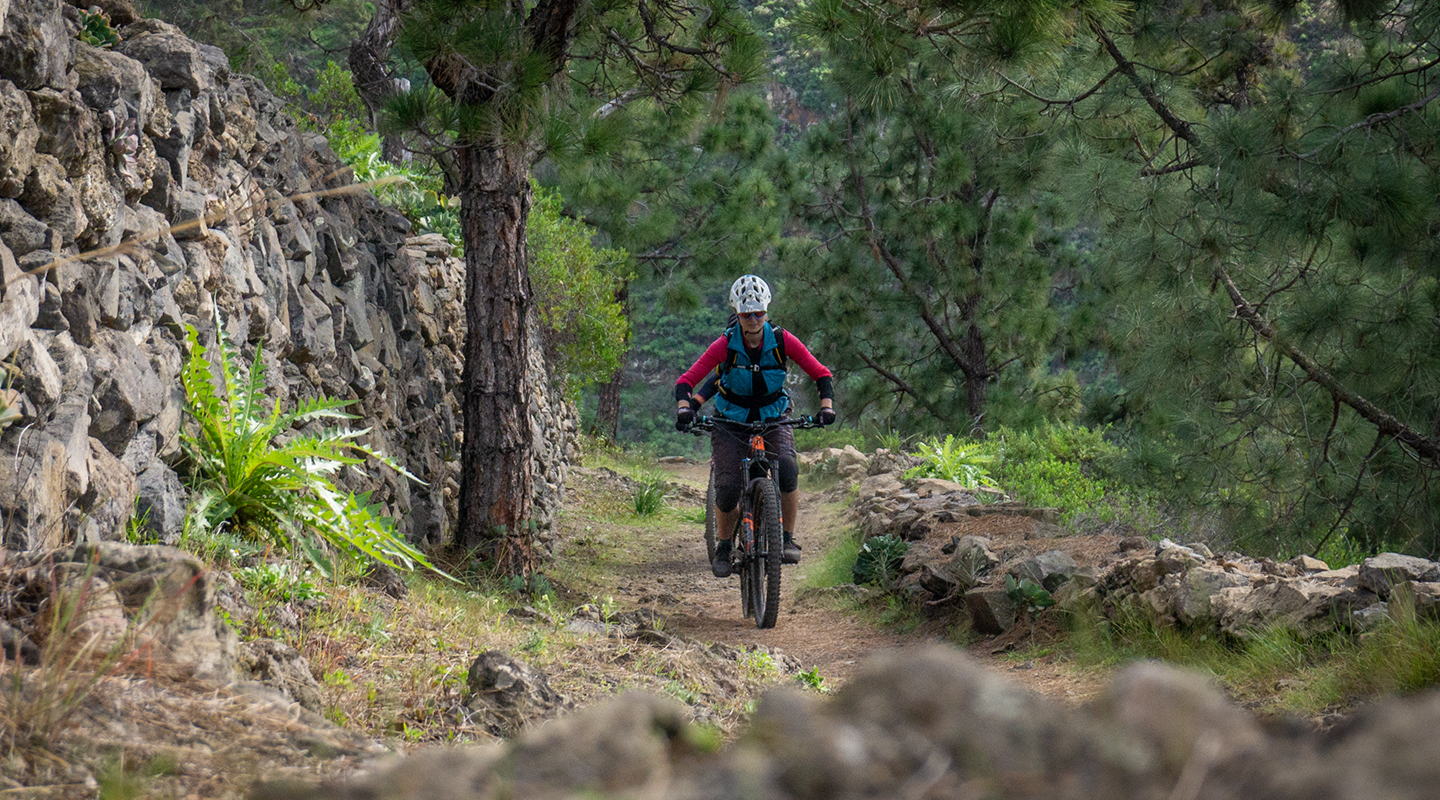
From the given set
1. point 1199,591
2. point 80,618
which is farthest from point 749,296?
point 80,618

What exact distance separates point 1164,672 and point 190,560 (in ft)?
7.42

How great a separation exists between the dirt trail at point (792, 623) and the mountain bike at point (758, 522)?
0.21m

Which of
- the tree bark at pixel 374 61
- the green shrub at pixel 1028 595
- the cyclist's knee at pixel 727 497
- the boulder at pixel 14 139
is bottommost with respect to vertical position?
the green shrub at pixel 1028 595

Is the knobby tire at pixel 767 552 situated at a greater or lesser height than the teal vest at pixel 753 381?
lesser

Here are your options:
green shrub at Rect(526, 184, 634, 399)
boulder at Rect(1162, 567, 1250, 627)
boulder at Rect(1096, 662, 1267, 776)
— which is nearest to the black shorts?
boulder at Rect(1162, 567, 1250, 627)

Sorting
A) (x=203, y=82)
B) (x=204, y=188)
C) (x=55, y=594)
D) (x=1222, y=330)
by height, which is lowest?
(x=55, y=594)

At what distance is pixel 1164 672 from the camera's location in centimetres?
131

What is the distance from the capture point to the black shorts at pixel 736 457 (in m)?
6.37

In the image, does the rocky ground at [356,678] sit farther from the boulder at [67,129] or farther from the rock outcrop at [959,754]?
the boulder at [67,129]

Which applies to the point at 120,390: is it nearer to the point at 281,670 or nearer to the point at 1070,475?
the point at 281,670

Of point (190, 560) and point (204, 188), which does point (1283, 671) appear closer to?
point (190, 560)

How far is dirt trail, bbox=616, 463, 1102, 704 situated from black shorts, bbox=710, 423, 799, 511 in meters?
0.83

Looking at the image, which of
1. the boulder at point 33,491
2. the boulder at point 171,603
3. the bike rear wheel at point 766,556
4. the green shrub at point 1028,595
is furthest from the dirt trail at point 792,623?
the boulder at point 33,491

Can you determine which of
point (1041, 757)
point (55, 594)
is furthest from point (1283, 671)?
point (55, 594)
